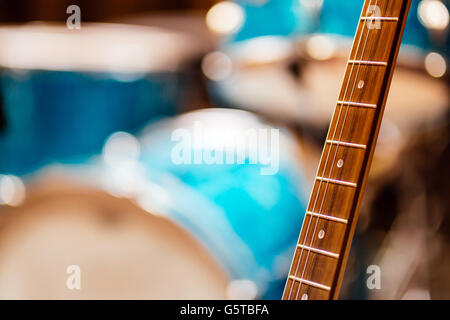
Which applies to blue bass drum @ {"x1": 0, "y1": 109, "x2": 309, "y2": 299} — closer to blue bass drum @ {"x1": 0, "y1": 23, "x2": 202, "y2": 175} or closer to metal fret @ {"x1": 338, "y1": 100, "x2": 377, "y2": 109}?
blue bass drum @ {"x1": 0, "y1": 23, "x2": 202, "y2": 175}

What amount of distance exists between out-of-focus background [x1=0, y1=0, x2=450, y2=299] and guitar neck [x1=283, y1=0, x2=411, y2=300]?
0.41 m

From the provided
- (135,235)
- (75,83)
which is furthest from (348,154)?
(75,83)

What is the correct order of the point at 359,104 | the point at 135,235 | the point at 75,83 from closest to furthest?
1. the point at 359,104
2. the point at 135,235
3. the point at 75,83

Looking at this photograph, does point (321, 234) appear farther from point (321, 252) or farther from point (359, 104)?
point (359, 104)

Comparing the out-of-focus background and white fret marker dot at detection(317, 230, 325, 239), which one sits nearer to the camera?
white fret marker dot at detection(317, 230, 325, 239)

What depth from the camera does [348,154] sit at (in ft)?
1.74

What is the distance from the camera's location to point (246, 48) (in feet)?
3.76

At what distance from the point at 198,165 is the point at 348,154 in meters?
0.59

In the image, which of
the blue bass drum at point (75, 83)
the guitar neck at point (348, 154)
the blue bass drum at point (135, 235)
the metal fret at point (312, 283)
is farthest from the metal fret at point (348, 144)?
the blue bass drum at point (75, 83)

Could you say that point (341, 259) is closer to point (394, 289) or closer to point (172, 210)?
point (172, 210)

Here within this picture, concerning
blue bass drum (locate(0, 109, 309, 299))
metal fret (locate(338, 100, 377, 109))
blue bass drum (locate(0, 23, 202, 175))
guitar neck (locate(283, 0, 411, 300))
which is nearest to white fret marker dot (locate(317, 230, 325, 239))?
guitar neck (locate(283, 0, 411, 300))

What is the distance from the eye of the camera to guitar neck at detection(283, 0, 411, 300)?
1.71ft

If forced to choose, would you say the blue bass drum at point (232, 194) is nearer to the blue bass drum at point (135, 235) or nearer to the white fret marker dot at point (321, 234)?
the blue bass drum at point (135, 235)
